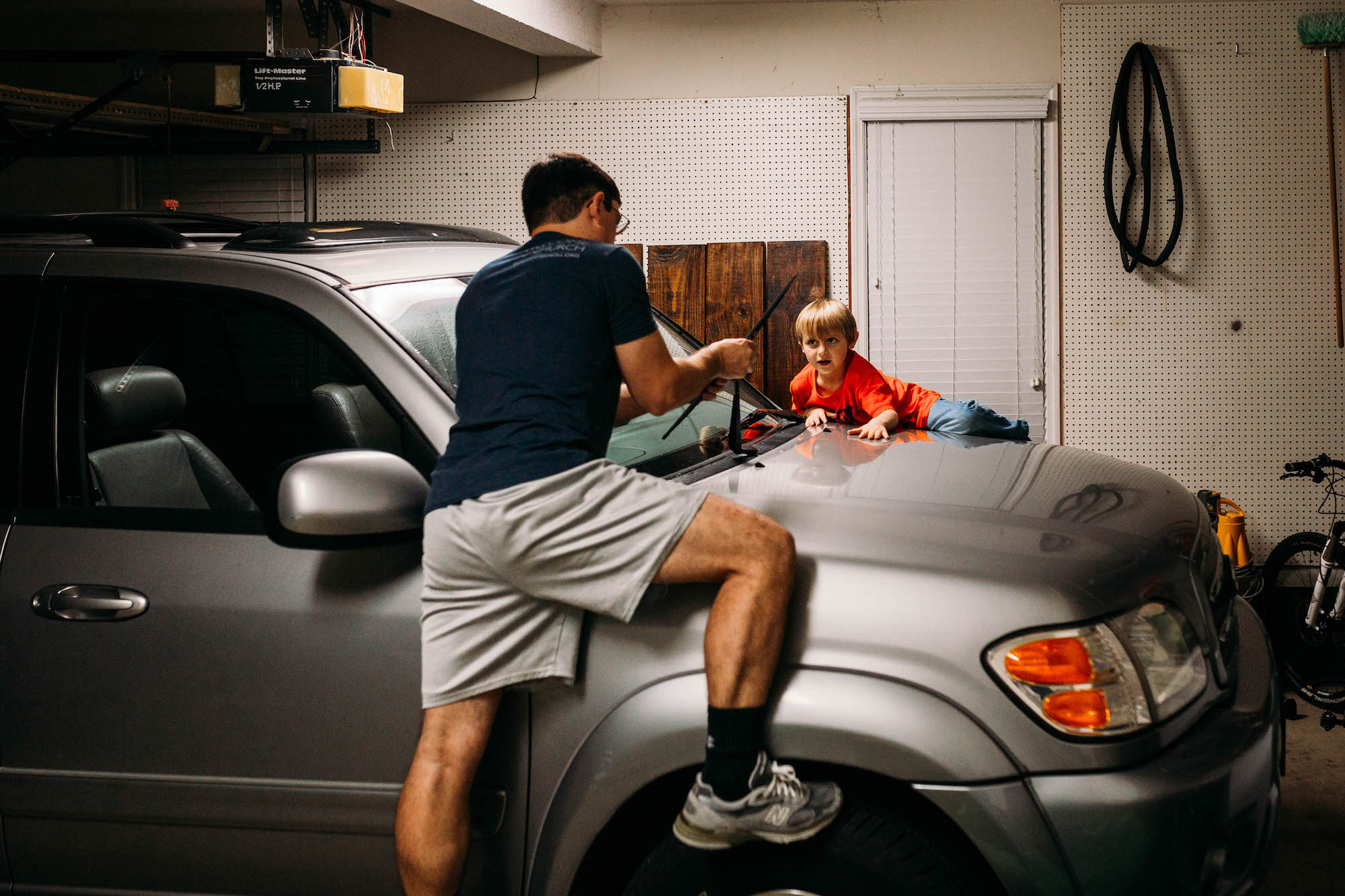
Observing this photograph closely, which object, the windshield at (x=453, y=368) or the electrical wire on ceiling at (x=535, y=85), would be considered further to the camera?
the electrical wire on ceiling at (x=535, y=85)

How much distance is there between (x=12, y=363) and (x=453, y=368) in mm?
817

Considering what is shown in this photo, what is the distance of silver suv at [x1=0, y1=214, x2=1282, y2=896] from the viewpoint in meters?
1.54

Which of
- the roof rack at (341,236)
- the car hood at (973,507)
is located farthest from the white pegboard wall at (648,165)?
the car hood at (973,507)

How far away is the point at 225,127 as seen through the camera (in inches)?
204

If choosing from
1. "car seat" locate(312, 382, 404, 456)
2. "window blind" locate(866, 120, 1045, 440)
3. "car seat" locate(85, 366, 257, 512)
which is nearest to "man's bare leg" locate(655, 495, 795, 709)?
"car seat" locate(312, 382, 404, 456)

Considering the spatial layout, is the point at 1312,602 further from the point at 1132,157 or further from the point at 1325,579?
the point at 1132,157

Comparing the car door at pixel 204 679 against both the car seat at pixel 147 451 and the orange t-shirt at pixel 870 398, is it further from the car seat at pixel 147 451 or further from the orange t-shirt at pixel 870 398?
the orange t-shirt at pixel 870 398

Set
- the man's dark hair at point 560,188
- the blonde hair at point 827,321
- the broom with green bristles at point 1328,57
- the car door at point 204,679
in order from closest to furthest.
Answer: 1. the car door at point 204,679
2. the man's dark hair at point 560,188
3. the blonde hair at point 827,321
4. the broom with green bristles at point 1328,57

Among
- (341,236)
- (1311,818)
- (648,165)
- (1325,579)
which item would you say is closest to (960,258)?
(648,165)

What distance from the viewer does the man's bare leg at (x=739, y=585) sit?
154 cm

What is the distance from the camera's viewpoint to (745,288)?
5328mm

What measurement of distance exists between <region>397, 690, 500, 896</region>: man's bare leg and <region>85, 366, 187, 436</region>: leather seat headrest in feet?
3.16

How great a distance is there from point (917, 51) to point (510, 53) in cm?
198

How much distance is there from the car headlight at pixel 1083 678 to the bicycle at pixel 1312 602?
3440 mm
